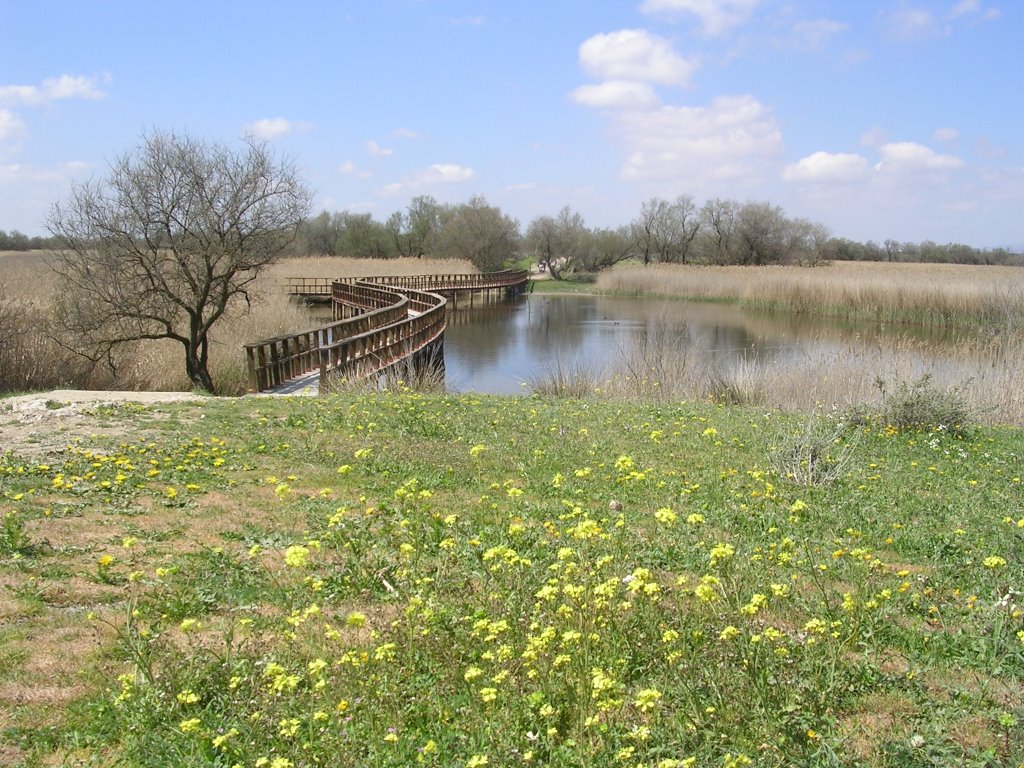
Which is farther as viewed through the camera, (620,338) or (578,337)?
(578,337)

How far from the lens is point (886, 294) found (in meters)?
37.1

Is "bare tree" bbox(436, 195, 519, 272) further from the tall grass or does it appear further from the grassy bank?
the grassy bank

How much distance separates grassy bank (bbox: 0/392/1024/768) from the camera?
3045 millimetres

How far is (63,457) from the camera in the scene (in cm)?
726

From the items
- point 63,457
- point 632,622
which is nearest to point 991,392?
point 632,622

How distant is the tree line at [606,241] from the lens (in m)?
82.1

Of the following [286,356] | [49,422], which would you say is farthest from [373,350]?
[49,422]

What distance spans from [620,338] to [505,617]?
1117 inches

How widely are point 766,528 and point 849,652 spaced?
181 cm

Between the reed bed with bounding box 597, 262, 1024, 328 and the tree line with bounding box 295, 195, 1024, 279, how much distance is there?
29.0 m

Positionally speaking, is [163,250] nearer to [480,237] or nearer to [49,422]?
[49,422]

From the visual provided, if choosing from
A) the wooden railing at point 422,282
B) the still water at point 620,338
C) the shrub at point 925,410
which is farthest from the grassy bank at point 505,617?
the wooden railing at point 422,282

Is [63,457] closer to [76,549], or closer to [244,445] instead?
[244,445]

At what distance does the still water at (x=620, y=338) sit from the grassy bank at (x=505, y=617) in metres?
11.6
